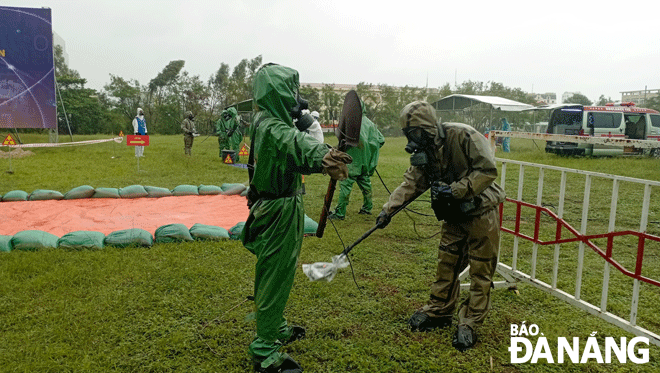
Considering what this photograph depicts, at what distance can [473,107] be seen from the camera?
23.0 meters

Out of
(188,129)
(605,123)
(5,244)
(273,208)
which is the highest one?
(605,123)

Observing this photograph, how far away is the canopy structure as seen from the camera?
69.7ft

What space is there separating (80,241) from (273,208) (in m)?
3.52

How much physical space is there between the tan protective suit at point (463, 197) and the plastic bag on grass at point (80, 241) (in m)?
3.70

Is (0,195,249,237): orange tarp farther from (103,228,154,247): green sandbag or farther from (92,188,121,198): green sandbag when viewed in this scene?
(103,228,154,247): green sandbag

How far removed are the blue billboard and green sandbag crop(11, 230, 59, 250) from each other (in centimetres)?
1329

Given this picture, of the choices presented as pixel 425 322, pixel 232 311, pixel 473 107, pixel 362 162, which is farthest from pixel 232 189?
pixel 473 107

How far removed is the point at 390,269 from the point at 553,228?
3283mm

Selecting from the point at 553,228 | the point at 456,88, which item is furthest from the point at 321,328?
the point at 456,88

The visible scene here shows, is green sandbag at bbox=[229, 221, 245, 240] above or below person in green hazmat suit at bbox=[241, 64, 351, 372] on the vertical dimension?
below

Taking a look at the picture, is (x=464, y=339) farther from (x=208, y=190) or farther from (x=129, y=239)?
(x=208, y=190)

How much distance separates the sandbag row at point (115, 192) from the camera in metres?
7.75

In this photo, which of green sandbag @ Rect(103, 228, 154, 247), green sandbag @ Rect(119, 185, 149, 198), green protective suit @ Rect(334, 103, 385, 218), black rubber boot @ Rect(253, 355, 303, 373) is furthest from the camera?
green sandbag @ Rect(119, 185, 149, 198)

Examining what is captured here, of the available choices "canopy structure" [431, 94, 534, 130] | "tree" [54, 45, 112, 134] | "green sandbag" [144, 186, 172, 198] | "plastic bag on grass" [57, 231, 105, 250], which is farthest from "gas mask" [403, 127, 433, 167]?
"tree" [54, 45, 112, 134]
